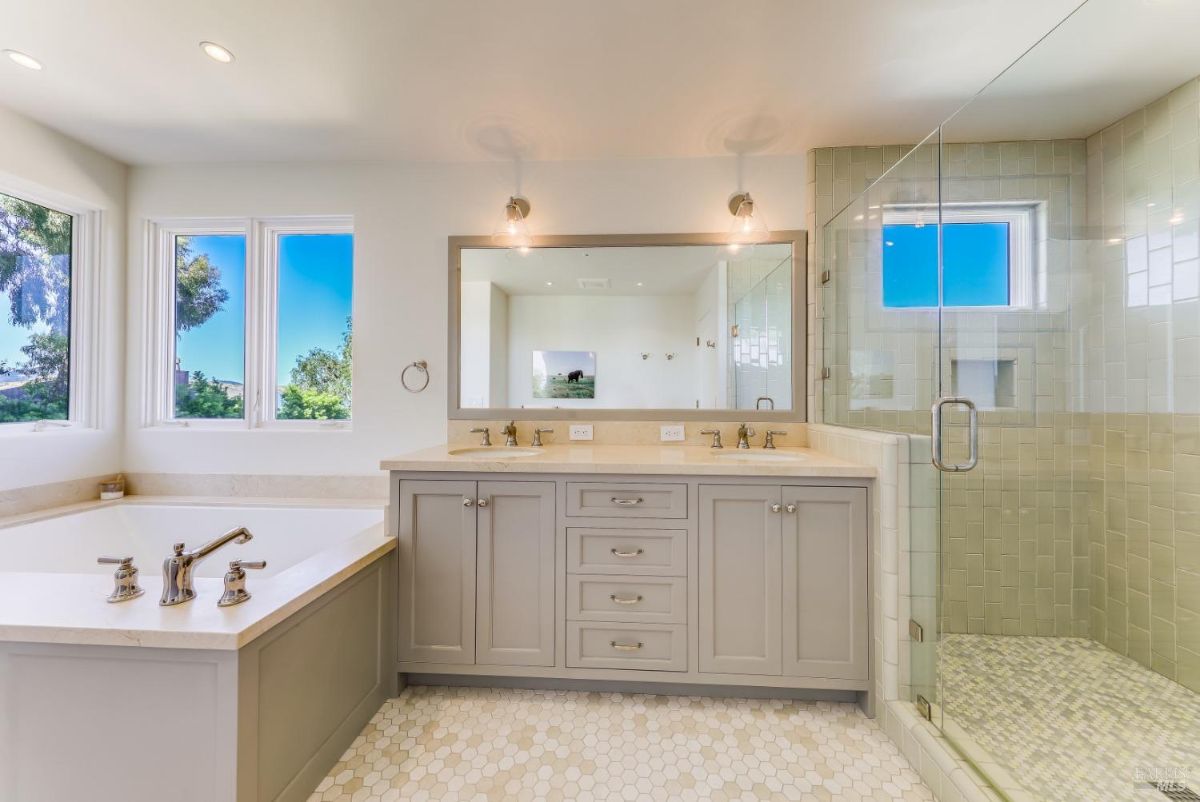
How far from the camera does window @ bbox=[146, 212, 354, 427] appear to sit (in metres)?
2.51

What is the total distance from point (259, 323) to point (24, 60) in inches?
46.4

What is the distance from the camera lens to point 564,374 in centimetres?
233

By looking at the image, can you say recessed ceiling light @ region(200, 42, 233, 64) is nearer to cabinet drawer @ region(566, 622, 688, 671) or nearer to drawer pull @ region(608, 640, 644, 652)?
cabinet drawer @ region(566, 622, 688, 671)

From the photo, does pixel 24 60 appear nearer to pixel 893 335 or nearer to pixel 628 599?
pixel 628 599

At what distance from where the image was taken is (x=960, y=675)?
1.51 m

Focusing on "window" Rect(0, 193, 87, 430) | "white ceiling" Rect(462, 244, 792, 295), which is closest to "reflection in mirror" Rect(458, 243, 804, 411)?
"white ceiling" Rect(462, 244, 792, 295)

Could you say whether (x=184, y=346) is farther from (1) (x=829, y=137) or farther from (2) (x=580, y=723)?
(1) (x=829, y=137)

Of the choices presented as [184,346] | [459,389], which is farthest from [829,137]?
[184,346]

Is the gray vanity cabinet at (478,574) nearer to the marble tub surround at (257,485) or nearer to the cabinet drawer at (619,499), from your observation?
the cabinet drawer at (619,499)

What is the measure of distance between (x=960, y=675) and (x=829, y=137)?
7.16ft

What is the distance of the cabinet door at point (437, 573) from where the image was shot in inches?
68.8

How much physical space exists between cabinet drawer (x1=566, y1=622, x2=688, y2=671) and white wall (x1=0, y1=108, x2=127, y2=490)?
2526 mm

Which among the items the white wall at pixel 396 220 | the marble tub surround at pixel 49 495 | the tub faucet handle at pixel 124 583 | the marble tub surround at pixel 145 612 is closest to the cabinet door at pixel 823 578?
the white wall at pixel 396 220

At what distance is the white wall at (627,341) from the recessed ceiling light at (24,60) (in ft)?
6.48
